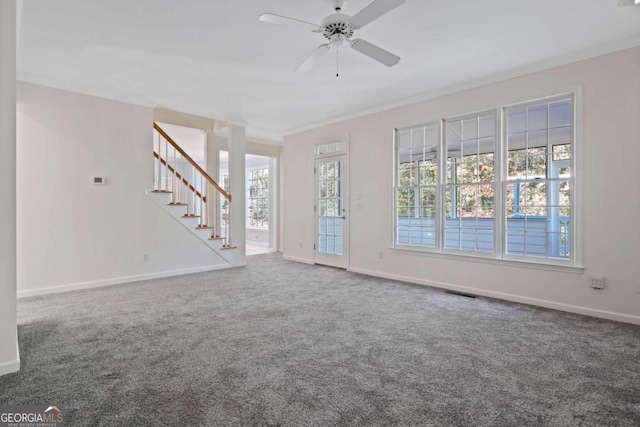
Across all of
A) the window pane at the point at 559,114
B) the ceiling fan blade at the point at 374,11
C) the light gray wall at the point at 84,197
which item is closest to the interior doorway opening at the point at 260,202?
the light gray wall at the point at 84,197

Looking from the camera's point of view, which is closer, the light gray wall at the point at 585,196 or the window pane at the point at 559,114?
the light gray wall at the point at 585,196

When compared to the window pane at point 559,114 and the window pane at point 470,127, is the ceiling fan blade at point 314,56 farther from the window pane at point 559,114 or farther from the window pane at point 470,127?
the window pane at point 559,114

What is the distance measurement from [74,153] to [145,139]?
0.93 metres

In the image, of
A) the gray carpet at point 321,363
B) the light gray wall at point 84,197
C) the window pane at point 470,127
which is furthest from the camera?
the window pane at point 470,127

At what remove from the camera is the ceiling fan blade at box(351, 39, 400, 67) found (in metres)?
2.67

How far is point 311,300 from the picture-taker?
12.3ft

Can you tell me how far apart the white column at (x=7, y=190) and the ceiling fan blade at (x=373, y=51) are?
239cm

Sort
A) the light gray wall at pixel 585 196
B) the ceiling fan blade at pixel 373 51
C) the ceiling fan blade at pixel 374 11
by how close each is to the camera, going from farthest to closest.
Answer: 1. the light gray wall at pixel 585 196
2. the ceiling fan blade at pixel 373 51
3. the ceiling fan blade at pixel 374 11

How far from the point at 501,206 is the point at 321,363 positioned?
10.00ft

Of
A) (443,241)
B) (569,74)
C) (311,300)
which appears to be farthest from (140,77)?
(569,74)

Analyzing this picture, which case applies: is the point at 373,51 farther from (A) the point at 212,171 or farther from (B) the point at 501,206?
(A) the point at 212,171

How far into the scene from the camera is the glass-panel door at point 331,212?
5.68 metres

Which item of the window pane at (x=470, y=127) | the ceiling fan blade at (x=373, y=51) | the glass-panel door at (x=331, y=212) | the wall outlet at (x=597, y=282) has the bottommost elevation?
the wall outlet at (x=597, y=282)

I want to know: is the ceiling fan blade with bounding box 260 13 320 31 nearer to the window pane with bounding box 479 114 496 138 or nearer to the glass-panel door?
the window pane with bounding box 479 114 496 138
